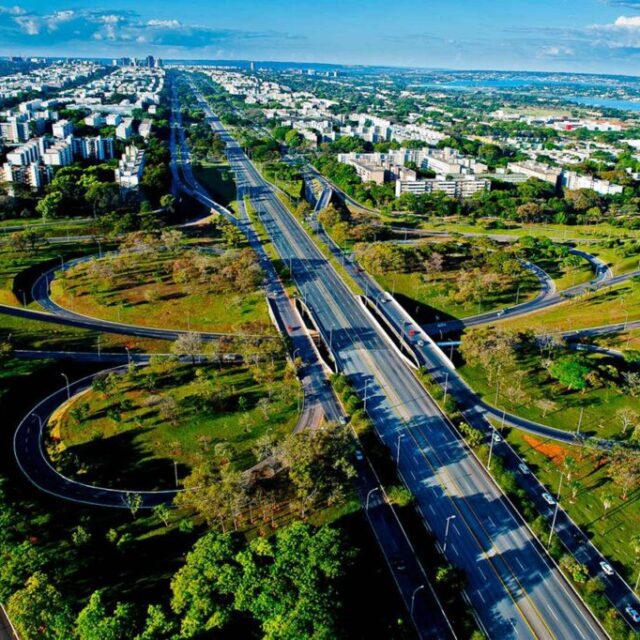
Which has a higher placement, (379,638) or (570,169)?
(570,169)

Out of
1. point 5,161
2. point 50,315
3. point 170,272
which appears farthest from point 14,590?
point 5,161

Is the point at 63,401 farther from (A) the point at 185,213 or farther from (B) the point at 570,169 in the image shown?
(B) the point at 570,169

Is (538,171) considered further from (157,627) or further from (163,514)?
(157,627)

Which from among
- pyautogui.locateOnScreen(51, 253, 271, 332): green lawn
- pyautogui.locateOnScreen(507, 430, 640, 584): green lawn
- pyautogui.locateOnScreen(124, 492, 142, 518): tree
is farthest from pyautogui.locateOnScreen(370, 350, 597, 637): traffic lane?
pyautogui.locateOnScreen(51, 253, 271, 332): green lawn

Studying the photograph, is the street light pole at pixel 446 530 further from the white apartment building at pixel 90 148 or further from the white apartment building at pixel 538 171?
the white apartment building at pixel 90 148

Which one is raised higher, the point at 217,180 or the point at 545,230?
the point at 545,230

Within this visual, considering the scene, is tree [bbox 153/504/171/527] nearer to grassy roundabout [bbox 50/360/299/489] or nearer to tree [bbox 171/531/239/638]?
grassy roundabout [bbox 50/360/299/489]

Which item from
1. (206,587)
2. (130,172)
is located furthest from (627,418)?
(130,172)

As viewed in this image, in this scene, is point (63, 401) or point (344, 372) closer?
point (63, 401)
